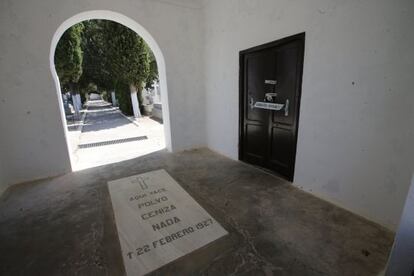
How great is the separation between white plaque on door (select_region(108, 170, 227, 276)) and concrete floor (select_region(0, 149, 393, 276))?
0.08 meters

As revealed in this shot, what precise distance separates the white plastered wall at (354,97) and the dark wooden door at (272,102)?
0.43 feet

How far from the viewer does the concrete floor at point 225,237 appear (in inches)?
57.7

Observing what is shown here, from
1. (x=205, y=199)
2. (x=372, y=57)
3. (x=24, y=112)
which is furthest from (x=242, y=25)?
(x=24, y=112)

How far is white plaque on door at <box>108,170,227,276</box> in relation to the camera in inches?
61.5

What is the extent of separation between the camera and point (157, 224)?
6.32 feet

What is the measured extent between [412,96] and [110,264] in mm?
2780

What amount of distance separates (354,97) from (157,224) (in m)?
2.36

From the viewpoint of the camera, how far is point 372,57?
1.73 metres

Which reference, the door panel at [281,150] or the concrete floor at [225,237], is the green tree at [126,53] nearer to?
the concrete floor at [225,237]

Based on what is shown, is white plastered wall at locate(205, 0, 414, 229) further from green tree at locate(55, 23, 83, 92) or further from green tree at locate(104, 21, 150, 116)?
green tree at locate(55, 23, 83, 92)

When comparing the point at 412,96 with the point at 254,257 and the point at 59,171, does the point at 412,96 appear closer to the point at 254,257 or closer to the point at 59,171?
the point at 254,257

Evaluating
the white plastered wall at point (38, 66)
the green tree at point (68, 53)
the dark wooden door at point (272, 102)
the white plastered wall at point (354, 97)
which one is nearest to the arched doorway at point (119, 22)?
the white plastered wall at point (38, 66)

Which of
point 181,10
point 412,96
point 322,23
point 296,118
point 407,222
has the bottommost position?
point 407,222

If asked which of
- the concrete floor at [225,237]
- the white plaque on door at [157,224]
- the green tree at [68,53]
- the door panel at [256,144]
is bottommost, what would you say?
the concrete floor at [225,237]
